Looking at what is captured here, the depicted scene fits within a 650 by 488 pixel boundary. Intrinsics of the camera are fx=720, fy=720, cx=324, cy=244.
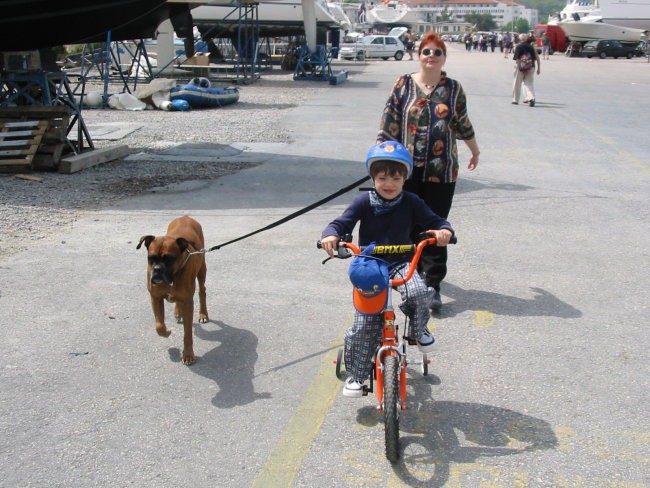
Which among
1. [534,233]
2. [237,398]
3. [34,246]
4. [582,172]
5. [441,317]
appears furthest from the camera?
[582,172]

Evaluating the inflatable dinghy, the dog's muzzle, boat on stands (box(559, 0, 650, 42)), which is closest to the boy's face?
the dog's muzzle

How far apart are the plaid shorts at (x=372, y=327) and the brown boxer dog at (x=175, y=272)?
116 centimetres

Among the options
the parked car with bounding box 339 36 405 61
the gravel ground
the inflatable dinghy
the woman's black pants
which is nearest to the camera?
the woman's black pants

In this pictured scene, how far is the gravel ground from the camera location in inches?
315

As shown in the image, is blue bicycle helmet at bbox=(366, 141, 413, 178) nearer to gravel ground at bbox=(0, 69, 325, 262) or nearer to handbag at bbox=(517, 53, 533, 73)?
gravel ground at bbox=(0, 69, 325, 262)

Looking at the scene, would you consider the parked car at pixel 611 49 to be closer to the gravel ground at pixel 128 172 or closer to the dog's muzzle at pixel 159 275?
the gravel ground at pixel 128 172

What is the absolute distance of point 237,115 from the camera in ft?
60.4

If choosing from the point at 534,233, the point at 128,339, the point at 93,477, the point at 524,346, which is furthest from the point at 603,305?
the point at 93,477

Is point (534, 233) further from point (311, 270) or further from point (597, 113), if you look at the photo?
point (597, 113)

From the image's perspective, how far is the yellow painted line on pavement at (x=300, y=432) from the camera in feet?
11.1

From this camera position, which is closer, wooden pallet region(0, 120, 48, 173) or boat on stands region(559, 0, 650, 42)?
wooden pallet region(0, 120, 48, 173)

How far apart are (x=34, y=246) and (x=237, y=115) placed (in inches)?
469

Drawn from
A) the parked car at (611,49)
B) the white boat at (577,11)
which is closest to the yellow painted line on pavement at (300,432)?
the parked car at (611,49)

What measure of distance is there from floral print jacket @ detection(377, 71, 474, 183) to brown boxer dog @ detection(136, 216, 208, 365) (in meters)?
1.72
